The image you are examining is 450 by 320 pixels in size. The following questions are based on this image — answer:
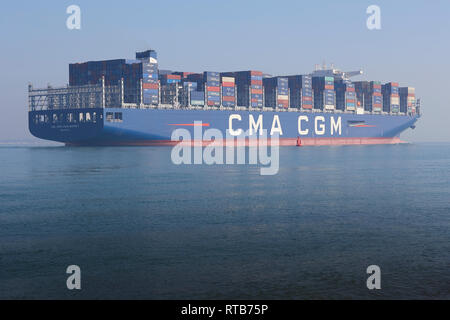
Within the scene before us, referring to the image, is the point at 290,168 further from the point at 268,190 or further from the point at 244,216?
the point at 244,216

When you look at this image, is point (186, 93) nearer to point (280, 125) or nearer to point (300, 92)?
point (280, 125)

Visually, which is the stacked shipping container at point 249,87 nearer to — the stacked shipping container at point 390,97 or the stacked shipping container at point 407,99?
the stacked shipping container at point 390,97

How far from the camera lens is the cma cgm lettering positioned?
82062mm

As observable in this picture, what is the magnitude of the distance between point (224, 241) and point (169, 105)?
198 ft

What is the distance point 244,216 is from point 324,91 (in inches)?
3087

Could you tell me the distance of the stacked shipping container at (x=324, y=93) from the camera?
96562mm

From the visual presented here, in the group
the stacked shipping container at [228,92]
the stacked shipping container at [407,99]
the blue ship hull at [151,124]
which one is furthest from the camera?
the stacked shipping container at [407,99]

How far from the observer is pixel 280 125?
89.4 meters

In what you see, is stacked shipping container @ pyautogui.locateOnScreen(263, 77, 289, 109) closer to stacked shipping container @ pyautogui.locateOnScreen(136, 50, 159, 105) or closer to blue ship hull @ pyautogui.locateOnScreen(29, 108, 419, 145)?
blue ship hull @ pyautogui.locateOnScreen(29, 108, 419, 145)

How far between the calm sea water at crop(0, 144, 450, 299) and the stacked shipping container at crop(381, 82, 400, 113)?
80.8 meters

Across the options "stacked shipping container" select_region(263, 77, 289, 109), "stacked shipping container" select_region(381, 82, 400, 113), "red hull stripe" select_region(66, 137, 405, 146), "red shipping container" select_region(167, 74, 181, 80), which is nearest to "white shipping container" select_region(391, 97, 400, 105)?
"stacked shipping container" select_region(381, 82, 400, 113)

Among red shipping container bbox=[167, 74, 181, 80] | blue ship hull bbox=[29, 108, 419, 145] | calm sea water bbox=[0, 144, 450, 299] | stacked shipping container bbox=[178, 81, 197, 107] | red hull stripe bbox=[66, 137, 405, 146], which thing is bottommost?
calm sea water bbox=[0, 144, 450, 299]

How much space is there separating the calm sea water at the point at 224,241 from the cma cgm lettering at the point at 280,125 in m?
51.5

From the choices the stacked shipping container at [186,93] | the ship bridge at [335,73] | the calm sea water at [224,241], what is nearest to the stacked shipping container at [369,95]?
the ship bridge at [335,73]
